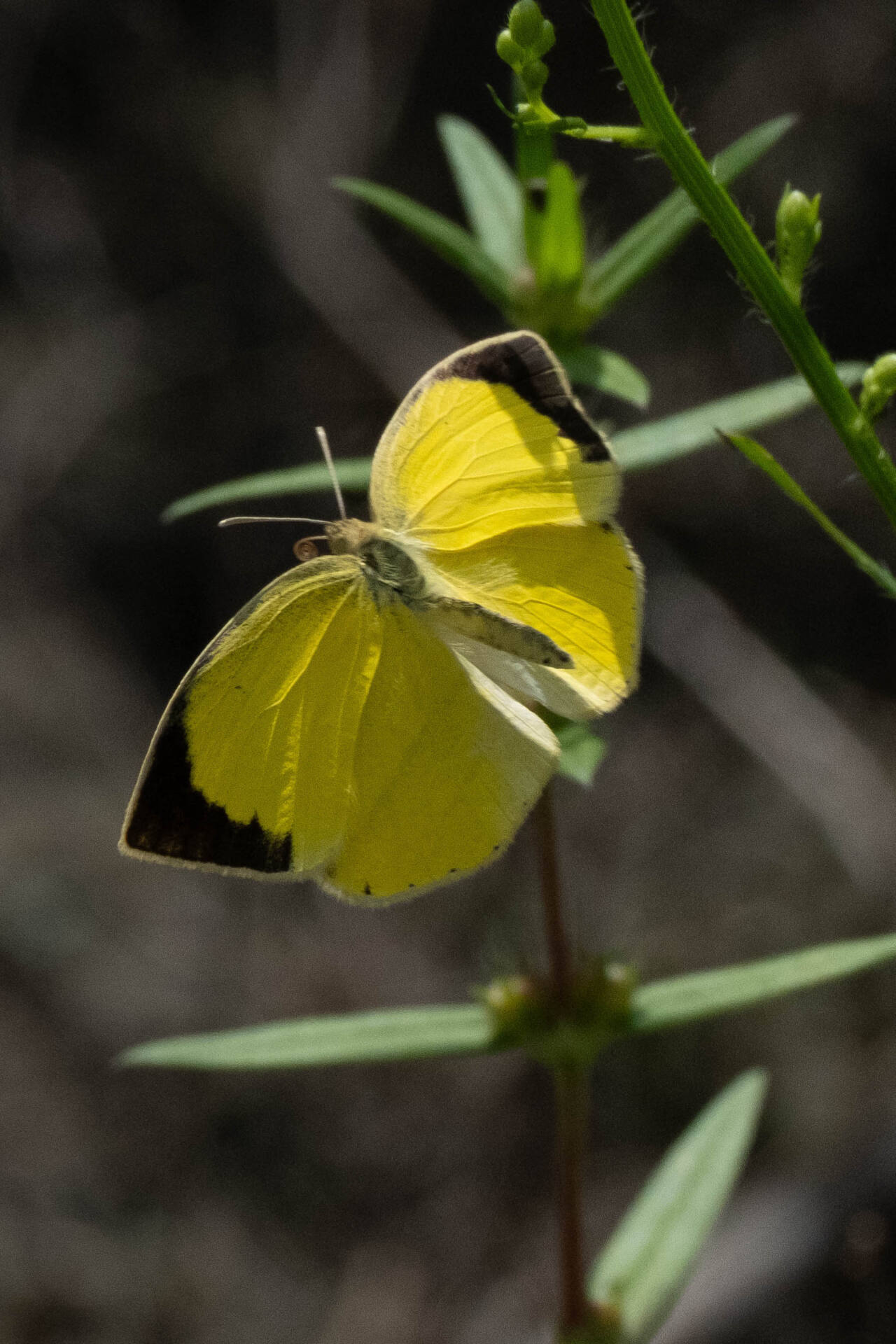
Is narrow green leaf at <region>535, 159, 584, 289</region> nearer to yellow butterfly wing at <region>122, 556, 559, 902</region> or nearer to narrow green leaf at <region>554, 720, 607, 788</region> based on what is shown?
yellow butterfly wing at <region>122, 556, 559, 902</region>

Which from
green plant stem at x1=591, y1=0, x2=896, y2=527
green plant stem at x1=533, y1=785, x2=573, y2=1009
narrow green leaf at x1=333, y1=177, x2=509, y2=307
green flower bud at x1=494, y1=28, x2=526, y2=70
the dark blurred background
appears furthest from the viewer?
the dark blurred background

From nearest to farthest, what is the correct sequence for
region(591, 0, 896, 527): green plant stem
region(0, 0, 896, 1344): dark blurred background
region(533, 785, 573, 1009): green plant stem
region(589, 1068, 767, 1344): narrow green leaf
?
region(591, 0, 896, 527): green plant stem < region(533, 785, 573, 1009): green plant stem < region(589, 1068, 767, 1344): narrow green leaf < region(0, 0, 896, 1344): dark blurred background

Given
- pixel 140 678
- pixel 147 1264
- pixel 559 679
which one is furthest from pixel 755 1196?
pixel 140 678

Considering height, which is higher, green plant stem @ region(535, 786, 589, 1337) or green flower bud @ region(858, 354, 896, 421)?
green flower bud @ region(858, 354, 896, 421)

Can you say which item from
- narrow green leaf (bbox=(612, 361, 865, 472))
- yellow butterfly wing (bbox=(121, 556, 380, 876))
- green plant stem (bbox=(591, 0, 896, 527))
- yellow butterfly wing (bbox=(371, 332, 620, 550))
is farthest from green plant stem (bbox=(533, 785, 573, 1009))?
green plant stem (bbox=(591, 0, 896, 527))

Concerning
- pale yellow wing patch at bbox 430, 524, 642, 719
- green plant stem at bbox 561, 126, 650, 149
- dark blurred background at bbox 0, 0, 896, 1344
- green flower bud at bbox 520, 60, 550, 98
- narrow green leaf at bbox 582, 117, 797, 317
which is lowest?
dark blurred background at bbox 0, 0, 896, 1344

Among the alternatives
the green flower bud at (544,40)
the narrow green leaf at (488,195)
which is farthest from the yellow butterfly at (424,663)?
the narrow green leaf at (488,195)

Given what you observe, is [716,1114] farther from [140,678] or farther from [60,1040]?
[140,678]
